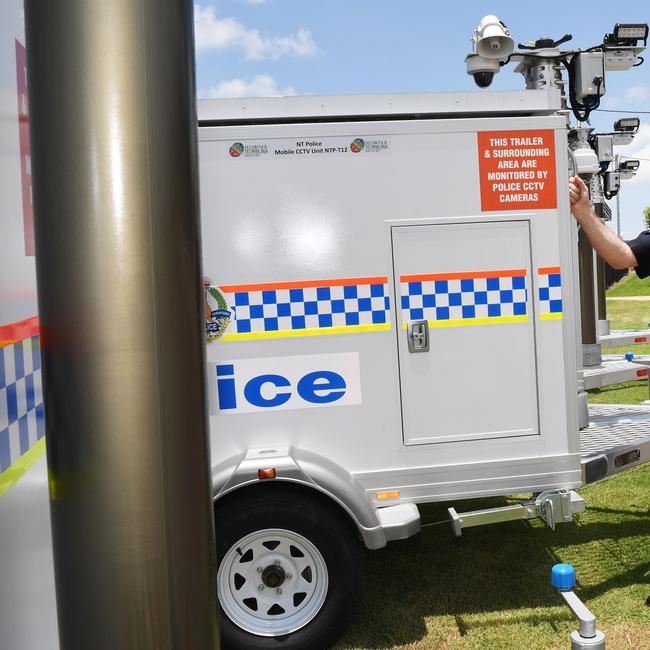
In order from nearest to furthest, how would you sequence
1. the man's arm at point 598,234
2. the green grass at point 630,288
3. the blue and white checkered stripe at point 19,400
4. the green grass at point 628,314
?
1. the blue and white checkered stripe at point 19,400
2. the man's arm at point 598,234
3. the green grass at point 628,314
4. the green grass at point 630,288

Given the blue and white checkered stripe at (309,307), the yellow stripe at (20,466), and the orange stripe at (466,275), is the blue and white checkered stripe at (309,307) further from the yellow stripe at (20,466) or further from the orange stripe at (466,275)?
the yellow stripe at (20,466)

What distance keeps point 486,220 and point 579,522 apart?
2.52 meters

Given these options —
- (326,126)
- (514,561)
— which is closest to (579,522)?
(514,561)

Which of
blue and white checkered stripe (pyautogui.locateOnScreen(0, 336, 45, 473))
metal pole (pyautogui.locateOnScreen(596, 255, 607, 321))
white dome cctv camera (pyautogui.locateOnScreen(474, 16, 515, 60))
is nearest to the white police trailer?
white dome cctv camera (pyautogui.locateOnScreen(474, 16, 515, 60))

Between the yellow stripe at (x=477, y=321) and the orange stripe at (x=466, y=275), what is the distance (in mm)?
197

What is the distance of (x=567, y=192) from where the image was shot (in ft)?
11.9

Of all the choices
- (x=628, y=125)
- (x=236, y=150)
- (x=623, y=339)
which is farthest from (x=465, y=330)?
(x=628, y=125)

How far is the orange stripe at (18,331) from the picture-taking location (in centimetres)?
148

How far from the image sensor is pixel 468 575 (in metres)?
4.22

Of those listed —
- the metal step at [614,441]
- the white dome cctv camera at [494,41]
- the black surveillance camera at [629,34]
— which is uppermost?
the black surveillance camera at [629,34]

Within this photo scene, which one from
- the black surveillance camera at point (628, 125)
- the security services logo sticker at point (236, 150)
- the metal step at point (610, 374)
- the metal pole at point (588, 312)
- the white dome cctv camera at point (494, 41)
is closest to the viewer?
the security services logo sticker at point (236, 150)

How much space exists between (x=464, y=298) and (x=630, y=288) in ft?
111

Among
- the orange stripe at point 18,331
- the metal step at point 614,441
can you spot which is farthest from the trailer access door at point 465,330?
the orange stripe at point 18,331

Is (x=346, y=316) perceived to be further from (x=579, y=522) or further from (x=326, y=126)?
(x=579, y=522)
